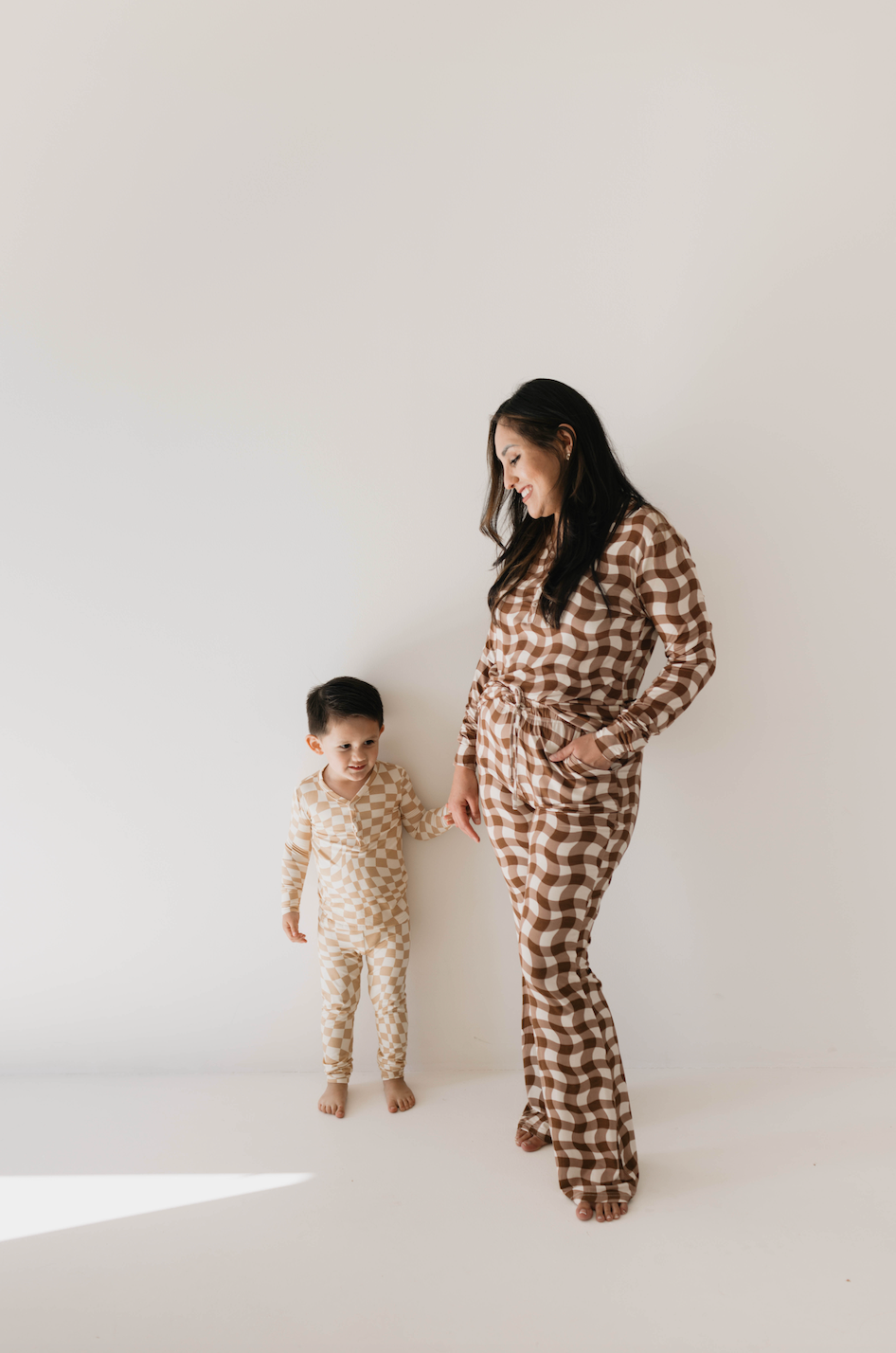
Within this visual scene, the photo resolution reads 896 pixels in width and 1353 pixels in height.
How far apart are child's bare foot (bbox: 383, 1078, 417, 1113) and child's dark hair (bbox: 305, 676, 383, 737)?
78 centimetres

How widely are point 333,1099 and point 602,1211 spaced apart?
2.04 feet

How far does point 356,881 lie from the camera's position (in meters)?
1.80

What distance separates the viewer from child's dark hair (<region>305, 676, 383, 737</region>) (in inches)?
68.2

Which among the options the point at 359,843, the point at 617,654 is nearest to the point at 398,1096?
the point at 359,843

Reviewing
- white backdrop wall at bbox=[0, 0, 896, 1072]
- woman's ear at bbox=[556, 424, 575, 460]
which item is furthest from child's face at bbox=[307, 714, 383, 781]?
woman's ear at bbox=[556, 424, 575, 460]

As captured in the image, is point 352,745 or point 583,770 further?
point 352,745

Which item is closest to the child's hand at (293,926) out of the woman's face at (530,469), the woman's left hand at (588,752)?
the woman's left hand at (588,752)

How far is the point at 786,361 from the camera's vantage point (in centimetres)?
172

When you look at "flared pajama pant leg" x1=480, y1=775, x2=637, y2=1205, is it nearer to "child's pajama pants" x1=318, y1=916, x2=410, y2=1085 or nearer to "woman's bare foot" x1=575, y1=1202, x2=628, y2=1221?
"woman's bare foot" x1=575, y1=1202, x2=628, y2=1221

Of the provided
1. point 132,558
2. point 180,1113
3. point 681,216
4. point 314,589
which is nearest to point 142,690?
point 132,558

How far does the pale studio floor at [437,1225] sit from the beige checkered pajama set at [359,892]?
167mm

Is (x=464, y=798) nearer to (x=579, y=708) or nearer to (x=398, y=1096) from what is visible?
(x=579, y=708)

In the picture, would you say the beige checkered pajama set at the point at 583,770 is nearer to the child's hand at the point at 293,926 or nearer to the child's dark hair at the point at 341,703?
the child's dark hair at the point at 341,703

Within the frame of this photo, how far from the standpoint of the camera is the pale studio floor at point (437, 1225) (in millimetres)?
1251
